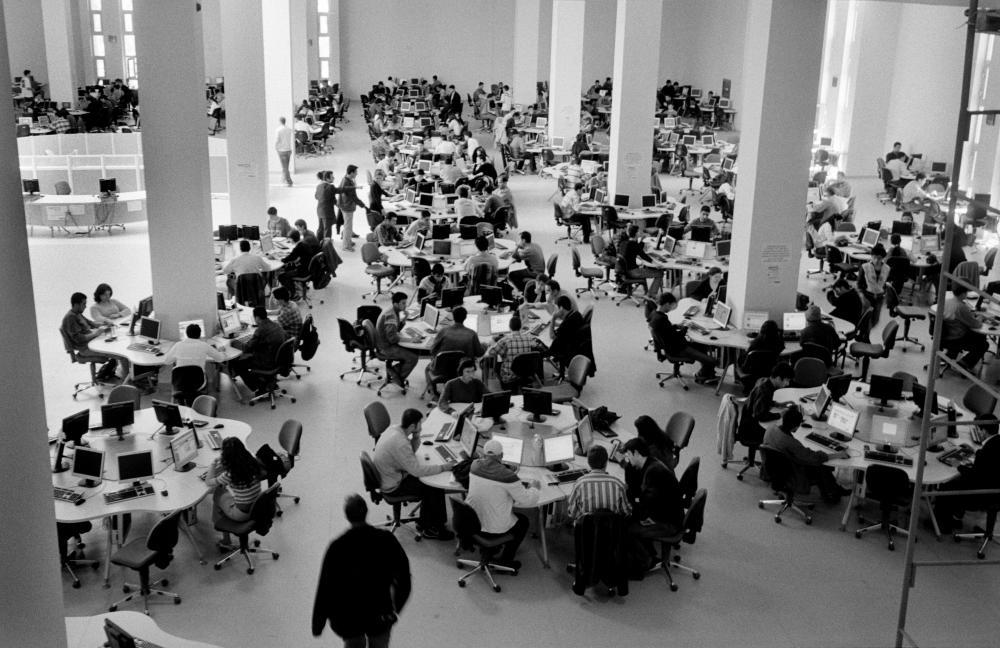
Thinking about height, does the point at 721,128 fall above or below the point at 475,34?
below

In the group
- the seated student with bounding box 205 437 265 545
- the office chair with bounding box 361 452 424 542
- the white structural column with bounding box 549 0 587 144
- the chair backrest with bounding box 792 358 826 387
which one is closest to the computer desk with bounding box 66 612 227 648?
the seated student with bounding box 205 437 265 545

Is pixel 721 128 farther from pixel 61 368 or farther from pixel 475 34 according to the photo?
pixel 61 368

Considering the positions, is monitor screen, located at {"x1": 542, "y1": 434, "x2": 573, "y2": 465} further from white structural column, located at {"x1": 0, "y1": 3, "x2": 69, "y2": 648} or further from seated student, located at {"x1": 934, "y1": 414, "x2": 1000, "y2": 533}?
white structural column, located at {"x1": 0, "y1": 3, "x2": 69, "y2": 648}

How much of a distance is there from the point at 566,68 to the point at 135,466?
1987 centimetres

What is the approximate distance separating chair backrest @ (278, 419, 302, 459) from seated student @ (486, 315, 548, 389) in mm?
2885

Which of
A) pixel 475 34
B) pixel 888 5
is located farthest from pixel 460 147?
pixel 475 34

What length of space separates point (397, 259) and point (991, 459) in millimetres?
9535

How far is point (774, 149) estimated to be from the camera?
12.6 m

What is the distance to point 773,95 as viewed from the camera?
491 inches

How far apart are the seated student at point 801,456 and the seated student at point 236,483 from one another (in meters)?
4.61

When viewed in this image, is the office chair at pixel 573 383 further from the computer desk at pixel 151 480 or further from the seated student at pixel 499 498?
the computer desk at pixel 151 480

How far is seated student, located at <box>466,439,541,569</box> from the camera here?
8.23m

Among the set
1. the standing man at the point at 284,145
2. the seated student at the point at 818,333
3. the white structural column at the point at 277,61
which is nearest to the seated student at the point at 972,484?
the seated student at the point at 818,333

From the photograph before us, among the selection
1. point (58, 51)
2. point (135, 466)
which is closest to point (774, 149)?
point (135, 466)
